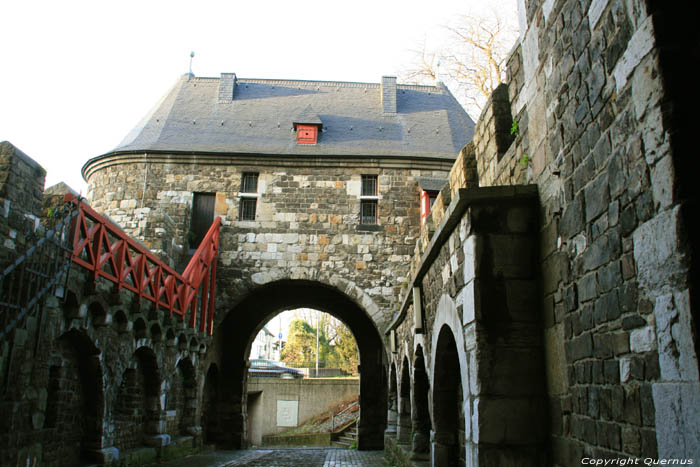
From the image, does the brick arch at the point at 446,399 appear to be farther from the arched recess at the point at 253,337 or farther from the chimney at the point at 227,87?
the chimney at the point at 227,87

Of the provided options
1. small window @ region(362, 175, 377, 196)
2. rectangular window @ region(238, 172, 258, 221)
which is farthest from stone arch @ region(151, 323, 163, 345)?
small window @ region(362, 175, 377, 196)

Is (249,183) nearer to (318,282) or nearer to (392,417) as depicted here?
(318,282)

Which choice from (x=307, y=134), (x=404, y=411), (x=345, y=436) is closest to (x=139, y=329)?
(x=404, y=411)

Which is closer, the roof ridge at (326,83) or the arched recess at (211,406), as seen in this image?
the arched recess at (211,406)

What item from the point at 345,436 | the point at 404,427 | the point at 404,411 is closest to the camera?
the point at 404,427

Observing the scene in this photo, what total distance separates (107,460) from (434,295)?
453 cm

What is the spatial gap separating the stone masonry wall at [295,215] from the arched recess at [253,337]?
1.51 m

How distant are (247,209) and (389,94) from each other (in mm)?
5131

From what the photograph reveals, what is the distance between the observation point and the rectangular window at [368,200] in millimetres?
12734

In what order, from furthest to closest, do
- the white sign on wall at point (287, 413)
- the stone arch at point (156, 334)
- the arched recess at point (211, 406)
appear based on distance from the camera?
the white sign on wall at point (287, 413) → the arched recess at point (211, 406) → the stone arch at point (156, 334)

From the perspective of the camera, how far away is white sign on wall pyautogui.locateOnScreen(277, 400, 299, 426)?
20.2m

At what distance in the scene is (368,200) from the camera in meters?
12.8

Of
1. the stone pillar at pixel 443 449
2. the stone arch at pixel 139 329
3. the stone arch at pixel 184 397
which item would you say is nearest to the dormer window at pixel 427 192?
the stone arch at pixel 184 397

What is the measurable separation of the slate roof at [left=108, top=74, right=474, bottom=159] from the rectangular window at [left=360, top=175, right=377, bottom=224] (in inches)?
23.8
